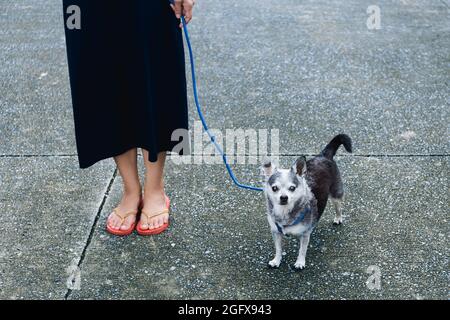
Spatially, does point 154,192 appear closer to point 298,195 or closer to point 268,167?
point 268,167

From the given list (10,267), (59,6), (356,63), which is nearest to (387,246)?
(10,267)

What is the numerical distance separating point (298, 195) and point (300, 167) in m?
0.14

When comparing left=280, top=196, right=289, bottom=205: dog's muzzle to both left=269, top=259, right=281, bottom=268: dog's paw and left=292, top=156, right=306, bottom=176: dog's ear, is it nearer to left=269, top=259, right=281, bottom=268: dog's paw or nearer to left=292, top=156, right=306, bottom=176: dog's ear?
left=292, top=156, right=306, bottom=176: dog's ear

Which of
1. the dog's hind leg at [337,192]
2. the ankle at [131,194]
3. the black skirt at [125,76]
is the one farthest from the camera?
the ankle at [131,194]

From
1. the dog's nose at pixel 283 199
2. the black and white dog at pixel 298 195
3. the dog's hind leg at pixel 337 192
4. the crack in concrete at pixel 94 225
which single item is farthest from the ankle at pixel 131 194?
the dog's hind leg at pixel 337 192

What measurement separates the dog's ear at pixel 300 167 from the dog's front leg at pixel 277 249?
14.1 inches

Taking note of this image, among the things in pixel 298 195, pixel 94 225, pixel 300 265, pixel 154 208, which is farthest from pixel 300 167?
pixel 94 225

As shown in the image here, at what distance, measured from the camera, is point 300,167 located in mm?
2928

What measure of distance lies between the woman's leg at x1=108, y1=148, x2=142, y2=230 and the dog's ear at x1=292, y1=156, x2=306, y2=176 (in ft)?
3.29

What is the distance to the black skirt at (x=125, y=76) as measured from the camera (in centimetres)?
295

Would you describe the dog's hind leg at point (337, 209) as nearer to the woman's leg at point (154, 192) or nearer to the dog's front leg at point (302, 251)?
the dog's front leg at point (302, 251)

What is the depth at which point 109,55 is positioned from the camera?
3029 mm

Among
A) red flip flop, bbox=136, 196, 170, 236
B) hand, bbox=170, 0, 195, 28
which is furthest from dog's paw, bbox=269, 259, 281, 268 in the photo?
hand, bbox=170, 0, 195, 28
